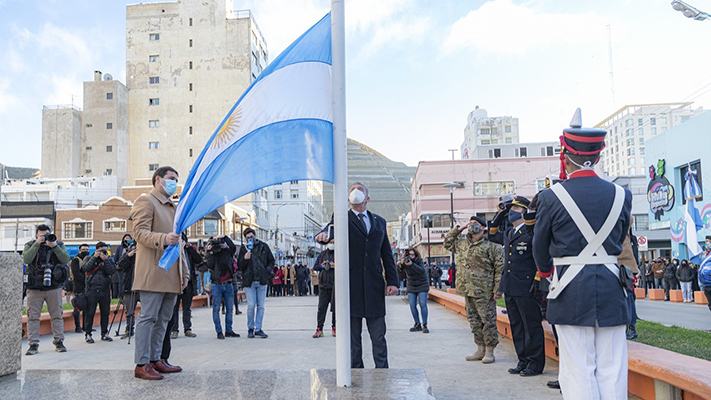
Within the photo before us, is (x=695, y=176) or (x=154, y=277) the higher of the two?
(x=695, y=176)

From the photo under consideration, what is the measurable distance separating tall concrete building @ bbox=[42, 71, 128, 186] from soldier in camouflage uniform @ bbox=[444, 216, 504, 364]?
75.3 metres

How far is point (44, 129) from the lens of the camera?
3125 inches

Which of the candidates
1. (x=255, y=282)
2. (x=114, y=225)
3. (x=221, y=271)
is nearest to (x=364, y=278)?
(x=255, y=282)

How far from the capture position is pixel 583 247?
11.5 feet

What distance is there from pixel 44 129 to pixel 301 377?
86.8 m

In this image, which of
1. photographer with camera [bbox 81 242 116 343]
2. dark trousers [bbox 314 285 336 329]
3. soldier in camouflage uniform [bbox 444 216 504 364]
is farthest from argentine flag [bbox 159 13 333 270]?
photographer with camera [bbox 81 242 116 343]

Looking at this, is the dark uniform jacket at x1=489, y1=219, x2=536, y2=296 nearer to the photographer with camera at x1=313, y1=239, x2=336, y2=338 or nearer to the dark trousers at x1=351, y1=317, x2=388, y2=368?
the dark trousers at x1=351, y1=317, x2=388, y2=368

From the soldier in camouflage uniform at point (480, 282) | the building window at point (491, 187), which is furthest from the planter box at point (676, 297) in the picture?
the building window at point (491, 187)

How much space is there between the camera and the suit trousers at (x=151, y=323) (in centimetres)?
506

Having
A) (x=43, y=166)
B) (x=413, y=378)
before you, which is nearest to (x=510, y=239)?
(x=413, y=378)

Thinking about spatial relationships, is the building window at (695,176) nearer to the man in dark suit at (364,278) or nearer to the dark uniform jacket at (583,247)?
the man in dark suit at (364,278)

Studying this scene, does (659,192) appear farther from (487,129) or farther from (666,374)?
(487,129)

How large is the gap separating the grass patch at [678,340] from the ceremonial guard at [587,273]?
10.3ft

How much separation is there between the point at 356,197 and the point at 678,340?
4.87 metres
